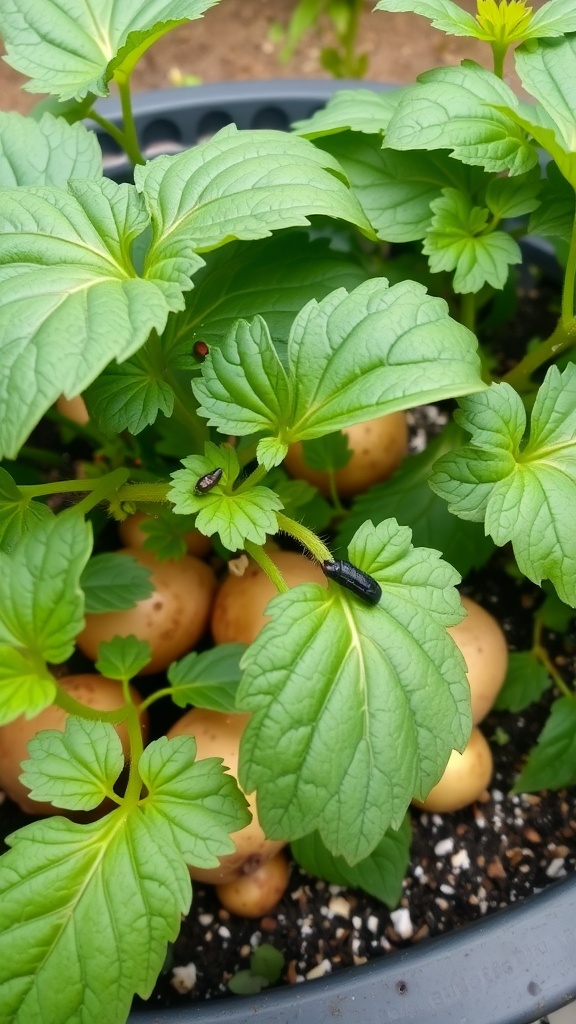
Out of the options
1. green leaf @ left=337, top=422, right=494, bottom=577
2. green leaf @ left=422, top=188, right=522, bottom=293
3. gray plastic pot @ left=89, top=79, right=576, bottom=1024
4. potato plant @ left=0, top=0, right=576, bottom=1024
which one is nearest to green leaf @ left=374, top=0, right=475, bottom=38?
potato plant @ left=0, top=0, right=576, bottom=1024

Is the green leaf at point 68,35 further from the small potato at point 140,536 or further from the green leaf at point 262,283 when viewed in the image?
the small potato at point 140,536

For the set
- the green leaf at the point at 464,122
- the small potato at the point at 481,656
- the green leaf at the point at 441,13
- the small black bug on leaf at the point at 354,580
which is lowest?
the small potato at the point at 481,656

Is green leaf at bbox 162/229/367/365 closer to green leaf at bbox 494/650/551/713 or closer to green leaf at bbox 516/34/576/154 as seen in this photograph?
green leaf at bbox 516/34/576/154

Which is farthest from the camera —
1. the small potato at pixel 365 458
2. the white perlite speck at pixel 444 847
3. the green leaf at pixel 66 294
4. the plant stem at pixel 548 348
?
the small potato at pixel 365 458

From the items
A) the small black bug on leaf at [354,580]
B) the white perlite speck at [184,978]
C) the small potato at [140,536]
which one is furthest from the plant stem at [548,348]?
the white perlite speck at [184,978]

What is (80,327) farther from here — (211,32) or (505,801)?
(211,32)
